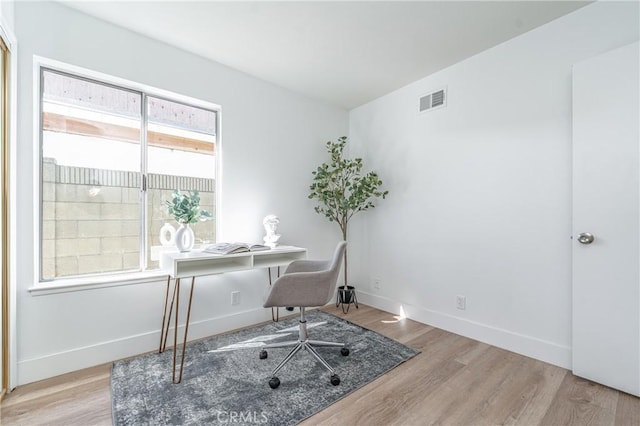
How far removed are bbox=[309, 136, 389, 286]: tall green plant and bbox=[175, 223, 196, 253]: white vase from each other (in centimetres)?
142

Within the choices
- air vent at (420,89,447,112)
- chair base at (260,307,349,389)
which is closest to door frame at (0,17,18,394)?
chair base at (260,307,349,389)

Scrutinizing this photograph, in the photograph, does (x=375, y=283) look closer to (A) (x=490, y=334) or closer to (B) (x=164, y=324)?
(A) (x=490, y=334)

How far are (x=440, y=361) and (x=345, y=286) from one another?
1458 millimetres

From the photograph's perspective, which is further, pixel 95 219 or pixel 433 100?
pixel 433 100

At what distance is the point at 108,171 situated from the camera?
2227 mm

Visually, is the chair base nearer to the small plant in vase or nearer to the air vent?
the small plant in vase

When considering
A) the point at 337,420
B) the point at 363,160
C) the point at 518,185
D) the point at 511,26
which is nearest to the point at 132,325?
the point at 337,420

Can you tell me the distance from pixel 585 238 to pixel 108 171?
3468 millimetres

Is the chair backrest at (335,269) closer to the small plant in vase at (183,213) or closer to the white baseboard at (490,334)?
the small plant in vase at (183,213)

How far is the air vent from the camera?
2.79m

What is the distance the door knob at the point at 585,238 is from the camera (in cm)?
186

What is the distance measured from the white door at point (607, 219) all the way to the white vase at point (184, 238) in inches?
110

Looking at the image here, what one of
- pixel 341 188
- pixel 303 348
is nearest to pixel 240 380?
pixel 303 348

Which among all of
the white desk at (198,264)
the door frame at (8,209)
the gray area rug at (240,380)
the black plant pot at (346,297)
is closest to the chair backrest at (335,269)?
the gray area rug at (240,380)
